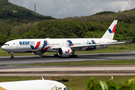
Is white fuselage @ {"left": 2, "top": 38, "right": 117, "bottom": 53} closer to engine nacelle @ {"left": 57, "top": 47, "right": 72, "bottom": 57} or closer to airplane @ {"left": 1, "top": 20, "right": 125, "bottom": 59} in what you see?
airplane @ {"left": 1, "top": 20, "right": 125, "bottom": 59}

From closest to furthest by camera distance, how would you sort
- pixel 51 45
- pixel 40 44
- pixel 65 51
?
pixel 65 51
pixel 40 44
pixel 51 45

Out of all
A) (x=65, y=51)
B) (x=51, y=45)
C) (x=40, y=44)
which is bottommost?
(x=65, y=51)

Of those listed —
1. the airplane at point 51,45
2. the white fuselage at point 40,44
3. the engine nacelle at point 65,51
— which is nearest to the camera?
the white fuselage at point 40,44

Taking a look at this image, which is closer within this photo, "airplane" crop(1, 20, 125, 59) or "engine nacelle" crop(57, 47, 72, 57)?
"airplane" crop(1, 20, 125, 59)

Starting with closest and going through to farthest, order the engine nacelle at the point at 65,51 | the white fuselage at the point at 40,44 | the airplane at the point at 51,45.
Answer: the white fuselage at the point at 40,44, the airplane at the point at 51,45, the engine nacelle at the point at 65,51

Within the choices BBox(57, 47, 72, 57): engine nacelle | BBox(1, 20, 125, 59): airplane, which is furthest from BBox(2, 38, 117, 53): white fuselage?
BBox(57, 47, 72, 57): engine nacelle

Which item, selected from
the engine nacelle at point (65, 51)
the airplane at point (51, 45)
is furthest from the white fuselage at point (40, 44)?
the engine nacelle at point (65, 51)

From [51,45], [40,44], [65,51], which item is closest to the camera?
[65,51]

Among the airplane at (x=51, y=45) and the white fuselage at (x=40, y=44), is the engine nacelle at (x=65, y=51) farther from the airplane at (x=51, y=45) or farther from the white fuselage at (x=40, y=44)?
the white fuselage at (x=40, y=44)

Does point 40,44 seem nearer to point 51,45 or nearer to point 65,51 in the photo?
point 51,45

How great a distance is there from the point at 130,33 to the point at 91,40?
7938 cm

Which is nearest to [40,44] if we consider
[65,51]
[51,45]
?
[51,45]

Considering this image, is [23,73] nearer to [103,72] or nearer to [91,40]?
[103,72]

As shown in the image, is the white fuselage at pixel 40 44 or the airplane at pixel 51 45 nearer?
the white fuselage at pixel 40 44
